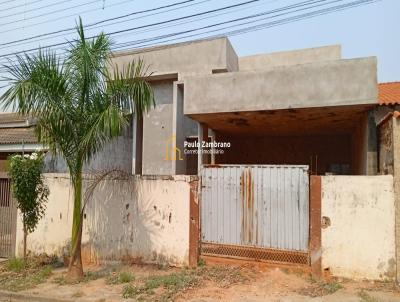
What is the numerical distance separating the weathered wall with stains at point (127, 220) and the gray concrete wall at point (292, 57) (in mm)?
7860

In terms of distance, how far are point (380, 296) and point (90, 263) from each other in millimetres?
5668

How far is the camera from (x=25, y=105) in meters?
6.24

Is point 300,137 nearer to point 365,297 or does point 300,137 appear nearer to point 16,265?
point 365,297

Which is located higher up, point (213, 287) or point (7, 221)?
point (7, 221)

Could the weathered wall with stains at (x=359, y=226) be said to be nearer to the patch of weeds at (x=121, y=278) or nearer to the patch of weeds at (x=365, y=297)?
the patch of weeds at (x=365, y=297)

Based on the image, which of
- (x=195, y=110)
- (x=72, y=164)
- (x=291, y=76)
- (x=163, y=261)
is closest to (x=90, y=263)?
(x=163, y=261)

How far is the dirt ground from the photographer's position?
18.6 feet

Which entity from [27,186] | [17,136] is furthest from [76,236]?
[17,136]

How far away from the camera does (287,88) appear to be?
8.25 metres

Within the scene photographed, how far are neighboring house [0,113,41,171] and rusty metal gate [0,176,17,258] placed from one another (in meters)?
2.08

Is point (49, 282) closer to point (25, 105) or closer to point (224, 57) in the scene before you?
point (25, 105)

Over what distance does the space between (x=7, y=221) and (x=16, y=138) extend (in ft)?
13.9

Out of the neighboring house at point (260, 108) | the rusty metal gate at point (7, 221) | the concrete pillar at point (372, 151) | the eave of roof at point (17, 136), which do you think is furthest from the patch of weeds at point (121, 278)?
the eave of roof at point (17, 136)

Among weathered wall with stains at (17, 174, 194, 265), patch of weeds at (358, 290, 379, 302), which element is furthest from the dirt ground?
weathered wall with stains at (17, 174, 194, 265)
